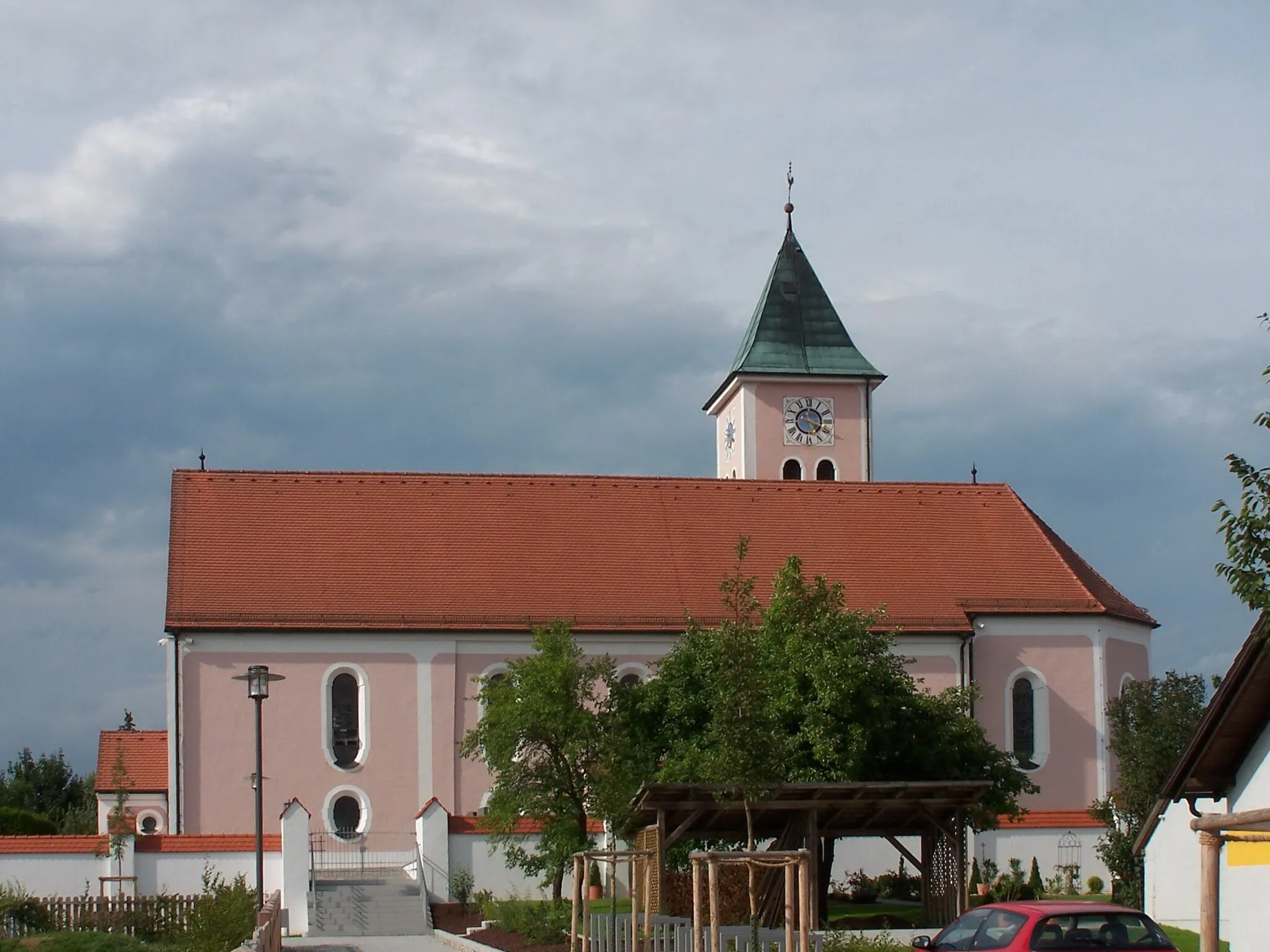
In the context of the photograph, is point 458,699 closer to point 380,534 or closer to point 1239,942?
point 380,534

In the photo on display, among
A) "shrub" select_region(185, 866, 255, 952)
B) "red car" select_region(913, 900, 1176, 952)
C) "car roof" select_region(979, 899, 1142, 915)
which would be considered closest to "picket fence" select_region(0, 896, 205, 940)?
"shrub" select_region(185, 866, 255, 952)

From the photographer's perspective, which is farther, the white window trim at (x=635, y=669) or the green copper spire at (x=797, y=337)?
the green copper spire at (x=797, y=337)

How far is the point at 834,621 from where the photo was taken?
31359 mm

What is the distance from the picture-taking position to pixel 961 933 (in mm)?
18125

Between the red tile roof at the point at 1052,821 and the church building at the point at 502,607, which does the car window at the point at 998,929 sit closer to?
the church building at the point at 502,607

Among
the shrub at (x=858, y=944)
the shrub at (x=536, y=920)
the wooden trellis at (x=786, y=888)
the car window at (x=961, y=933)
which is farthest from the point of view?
the shrub at (x=536, y=920)

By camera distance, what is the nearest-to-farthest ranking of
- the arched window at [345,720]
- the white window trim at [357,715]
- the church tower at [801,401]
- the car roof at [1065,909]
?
the car roof at [1065,909] < the white window trim at [357,715] < the arched window at [345,720] < the church tower at [801,401]

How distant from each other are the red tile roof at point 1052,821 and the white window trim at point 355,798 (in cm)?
1475

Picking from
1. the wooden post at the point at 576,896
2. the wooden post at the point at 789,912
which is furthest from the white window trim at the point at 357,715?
the wooden post at the point at 789,912

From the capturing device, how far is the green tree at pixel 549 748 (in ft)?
115

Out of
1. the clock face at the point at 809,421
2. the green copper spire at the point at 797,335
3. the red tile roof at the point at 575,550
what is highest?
the green copper spire at the point at 797,335

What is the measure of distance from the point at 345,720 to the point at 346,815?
7.46ft

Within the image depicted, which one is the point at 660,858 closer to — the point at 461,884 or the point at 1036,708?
the point at 461,884

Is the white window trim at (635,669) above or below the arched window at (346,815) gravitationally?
above
